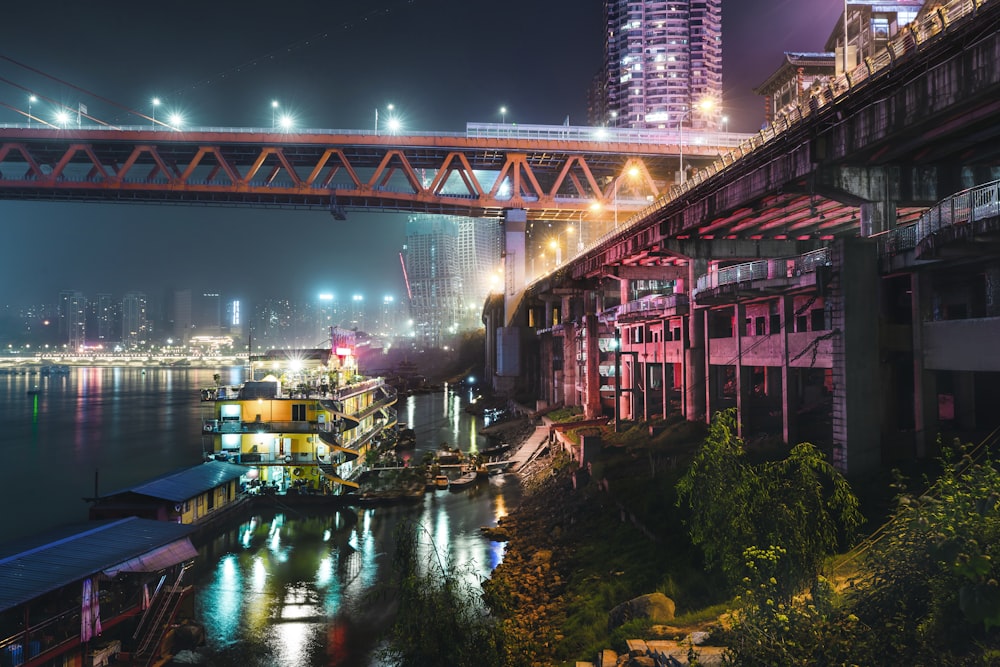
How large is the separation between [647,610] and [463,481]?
27.1m

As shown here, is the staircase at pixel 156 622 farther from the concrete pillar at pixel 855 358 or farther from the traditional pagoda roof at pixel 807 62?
the traditional pagoda roof at pixel 807 62

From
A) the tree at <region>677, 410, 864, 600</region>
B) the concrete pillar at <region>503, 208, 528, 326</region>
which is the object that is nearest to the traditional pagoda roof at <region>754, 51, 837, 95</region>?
the concrete pillar at <region>503, 208, 528, 326</region>

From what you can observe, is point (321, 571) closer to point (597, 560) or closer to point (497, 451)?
point (597, 560)

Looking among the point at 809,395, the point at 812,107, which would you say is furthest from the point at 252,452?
the point at 812,107

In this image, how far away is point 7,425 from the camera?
277ft

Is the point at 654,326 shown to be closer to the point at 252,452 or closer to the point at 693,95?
the point at 252,452

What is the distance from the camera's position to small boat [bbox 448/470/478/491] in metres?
41.6

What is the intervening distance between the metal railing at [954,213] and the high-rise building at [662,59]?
12165cm

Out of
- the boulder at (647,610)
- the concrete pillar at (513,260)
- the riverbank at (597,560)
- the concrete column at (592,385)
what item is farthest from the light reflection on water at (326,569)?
the concrete pillar at (513,260)

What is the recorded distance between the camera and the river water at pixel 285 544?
2310 centimetres

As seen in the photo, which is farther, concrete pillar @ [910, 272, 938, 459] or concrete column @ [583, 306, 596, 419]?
concrete column @ [583, 306, 596, 419]

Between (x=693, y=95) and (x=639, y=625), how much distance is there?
140026 millimetres

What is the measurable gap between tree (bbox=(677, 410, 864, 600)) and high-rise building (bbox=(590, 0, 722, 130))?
133 metres

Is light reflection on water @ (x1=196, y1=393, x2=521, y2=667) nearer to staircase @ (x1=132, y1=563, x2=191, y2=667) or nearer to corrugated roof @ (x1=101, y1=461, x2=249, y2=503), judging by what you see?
staircase @ (x1=132, y1=563, x2=191, y2=667)
